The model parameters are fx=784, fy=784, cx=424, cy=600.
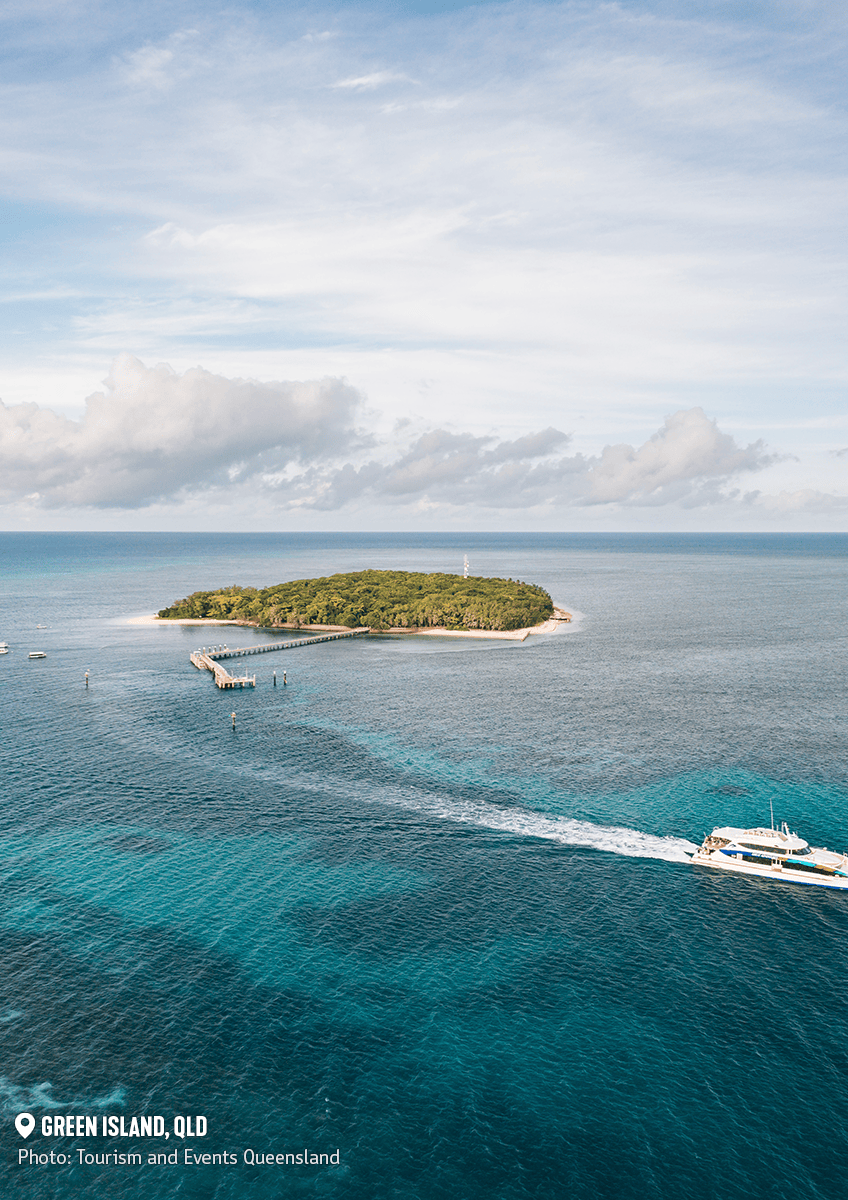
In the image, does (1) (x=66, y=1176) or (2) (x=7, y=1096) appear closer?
(1) (x=66, y=1176)

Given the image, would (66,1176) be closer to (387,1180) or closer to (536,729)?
(387,1180)

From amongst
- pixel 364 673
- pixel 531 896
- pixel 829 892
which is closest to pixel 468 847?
pixel 531 896

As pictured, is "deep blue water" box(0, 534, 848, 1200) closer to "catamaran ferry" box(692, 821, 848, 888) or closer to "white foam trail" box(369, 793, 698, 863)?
"white foam trail" box(369, 793, 698, 863)

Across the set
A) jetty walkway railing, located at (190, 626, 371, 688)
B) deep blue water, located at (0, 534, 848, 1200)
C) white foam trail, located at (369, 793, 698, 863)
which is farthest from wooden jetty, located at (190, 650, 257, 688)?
white foam trail, located at (369, 793, 698, 863)

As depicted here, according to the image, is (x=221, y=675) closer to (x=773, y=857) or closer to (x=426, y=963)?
(x=426, y=963)

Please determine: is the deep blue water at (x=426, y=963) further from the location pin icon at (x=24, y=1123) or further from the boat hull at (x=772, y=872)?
the boat hull at (x=772, y=872)

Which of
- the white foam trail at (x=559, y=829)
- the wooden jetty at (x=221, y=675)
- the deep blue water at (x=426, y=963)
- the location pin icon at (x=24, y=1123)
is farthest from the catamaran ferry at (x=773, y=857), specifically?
the wooden jetty at (x=221, y=675)

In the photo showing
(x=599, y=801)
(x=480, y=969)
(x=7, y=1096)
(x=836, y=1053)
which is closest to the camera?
(x=7, y=1096)
